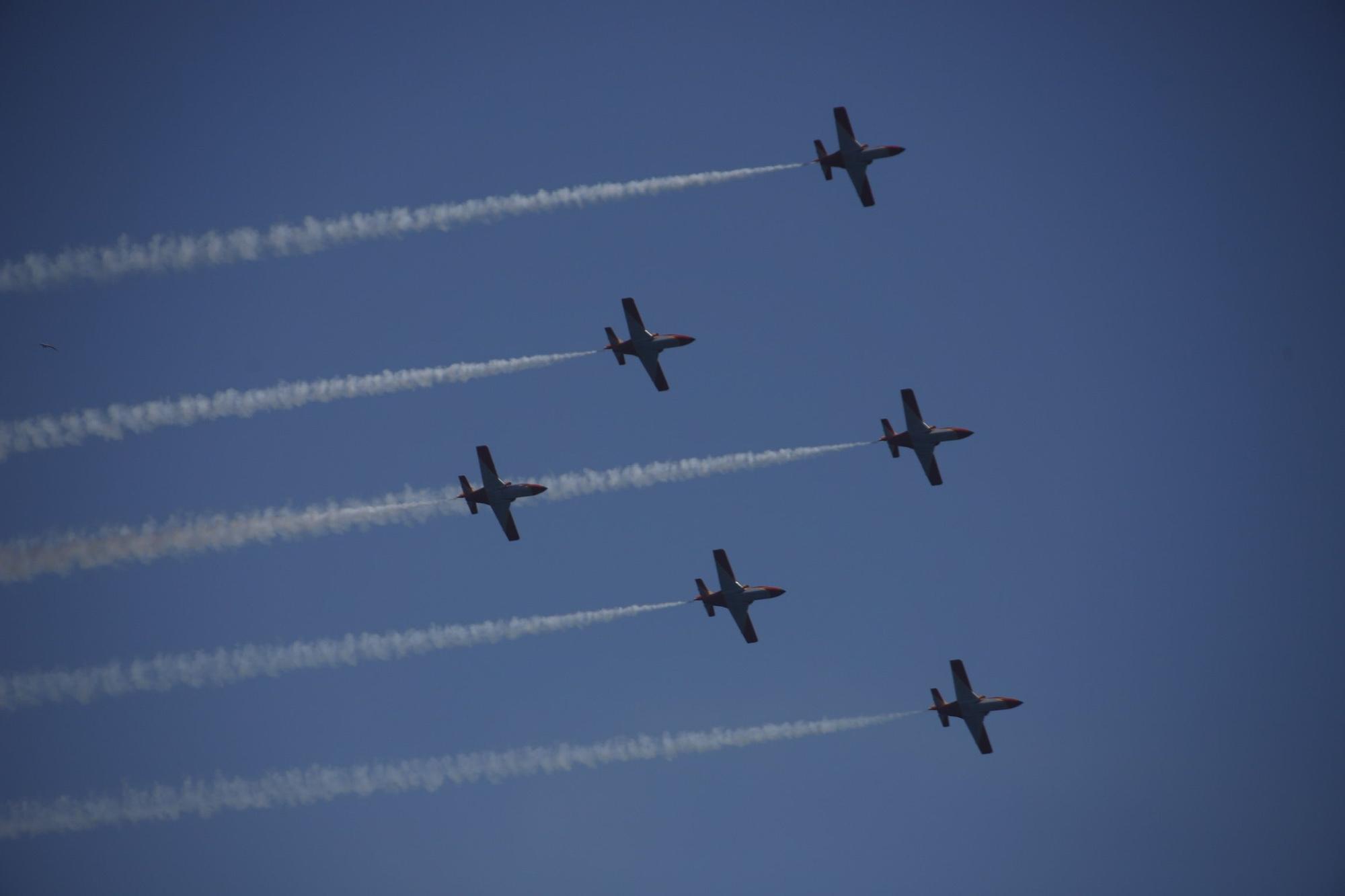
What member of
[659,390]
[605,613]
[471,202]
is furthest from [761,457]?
[471,202]

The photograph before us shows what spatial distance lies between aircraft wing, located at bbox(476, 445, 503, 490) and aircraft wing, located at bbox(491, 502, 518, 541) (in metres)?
1.20

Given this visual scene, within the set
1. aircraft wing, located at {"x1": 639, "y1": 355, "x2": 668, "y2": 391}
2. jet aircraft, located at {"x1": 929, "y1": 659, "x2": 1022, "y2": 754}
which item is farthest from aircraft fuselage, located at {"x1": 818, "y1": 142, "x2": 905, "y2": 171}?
jet aircraft, located at {"x1": 929, "y1": 659, "x2": 1022, "y2": 754}

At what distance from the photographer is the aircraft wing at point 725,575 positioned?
285 feet

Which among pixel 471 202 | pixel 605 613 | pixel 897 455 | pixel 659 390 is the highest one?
pixel 471 202

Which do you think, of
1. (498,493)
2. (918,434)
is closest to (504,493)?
(498,493)

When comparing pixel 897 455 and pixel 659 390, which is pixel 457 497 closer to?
pixel 659 390

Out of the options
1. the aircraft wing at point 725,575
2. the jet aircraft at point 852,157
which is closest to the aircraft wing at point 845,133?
the jet aircraft at point 852,157

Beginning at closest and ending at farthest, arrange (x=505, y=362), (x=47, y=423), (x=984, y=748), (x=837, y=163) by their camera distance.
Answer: (x=47, y=423)
(x=505, y=362)
(x=837, y=163)
(x=984, y=748)

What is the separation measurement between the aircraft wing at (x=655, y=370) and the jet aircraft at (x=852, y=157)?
14241mm

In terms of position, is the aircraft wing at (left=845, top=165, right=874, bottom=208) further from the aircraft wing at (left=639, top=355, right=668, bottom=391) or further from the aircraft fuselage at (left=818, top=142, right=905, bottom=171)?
the aircraft wing at (left=639, top=355, right=668, bottom=391)

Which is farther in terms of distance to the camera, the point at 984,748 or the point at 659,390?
the point at 984,748

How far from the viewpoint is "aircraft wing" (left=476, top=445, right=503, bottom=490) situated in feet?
267

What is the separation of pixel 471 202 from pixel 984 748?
148 ft

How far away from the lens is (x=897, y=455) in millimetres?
86688
